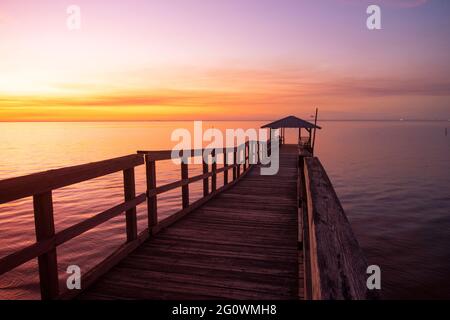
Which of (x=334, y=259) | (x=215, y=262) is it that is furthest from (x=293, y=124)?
(x=334, y=259)

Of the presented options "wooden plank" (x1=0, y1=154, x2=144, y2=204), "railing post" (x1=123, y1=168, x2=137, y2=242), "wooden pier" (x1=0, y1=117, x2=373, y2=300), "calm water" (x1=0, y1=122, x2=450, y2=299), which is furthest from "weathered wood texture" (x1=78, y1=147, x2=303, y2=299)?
"calm water" (x1=0, y1=122, x2=450, y2=299)

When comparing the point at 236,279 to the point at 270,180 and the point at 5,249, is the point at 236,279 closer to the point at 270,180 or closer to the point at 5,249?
the point at 270,180

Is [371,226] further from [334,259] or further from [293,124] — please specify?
[334,259]

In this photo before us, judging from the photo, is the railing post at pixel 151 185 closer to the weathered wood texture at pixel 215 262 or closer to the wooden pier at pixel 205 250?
the wooden pier at pixel 205 250

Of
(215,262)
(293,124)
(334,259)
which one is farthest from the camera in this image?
(293,124)

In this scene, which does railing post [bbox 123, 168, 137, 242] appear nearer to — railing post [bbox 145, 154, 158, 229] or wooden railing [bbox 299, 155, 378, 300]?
railing post [bbox 145, 154, 158, 229]

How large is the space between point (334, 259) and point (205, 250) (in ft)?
10.2

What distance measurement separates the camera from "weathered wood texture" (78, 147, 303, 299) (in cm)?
320

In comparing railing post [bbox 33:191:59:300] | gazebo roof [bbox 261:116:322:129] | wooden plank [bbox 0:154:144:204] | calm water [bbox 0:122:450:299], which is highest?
gazebo roof [bbox 261:116:322:129]

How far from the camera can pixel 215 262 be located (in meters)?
3.93

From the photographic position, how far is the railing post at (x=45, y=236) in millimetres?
2592

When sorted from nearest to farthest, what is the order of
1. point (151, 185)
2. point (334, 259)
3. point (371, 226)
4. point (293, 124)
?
point (334, 259) → point (151, 185) → point (371, 226) → point (293, 124)

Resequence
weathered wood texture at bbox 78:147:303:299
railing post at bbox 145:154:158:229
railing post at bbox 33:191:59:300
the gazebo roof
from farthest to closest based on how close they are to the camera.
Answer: the gazebo roof
railing post at bbox 145:154:158:229
weathered wood texture at bbox 78:147:303:299
railing post at bbox 33:191:59:300
